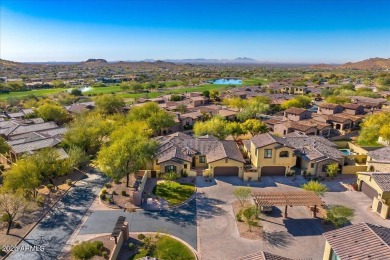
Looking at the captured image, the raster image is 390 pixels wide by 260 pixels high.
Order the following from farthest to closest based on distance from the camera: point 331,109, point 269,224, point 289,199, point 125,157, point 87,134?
1. point 331,109
2. point 87,134
3. point 125,157
4. point 289,199
5. point 269,224

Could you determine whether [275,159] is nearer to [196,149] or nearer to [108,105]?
[196,149]

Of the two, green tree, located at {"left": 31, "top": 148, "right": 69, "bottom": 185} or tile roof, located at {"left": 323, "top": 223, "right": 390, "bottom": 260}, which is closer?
tile roof, located at {"left": 323, "top": 223, "right": 390, "bottom": 260}

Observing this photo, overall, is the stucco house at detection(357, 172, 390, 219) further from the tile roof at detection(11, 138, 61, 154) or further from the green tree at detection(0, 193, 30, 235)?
the tile roof at detection(11, 138, 61, 154)

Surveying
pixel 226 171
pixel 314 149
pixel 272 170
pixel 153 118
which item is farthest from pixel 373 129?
pixel 153 118

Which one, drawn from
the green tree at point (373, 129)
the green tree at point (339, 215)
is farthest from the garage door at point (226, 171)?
the green tree at point (373, 129)

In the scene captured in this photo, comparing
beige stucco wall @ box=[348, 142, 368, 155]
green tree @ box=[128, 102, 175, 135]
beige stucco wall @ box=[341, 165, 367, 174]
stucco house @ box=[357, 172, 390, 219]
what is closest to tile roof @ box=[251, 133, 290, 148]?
beige stucco wall @ box=[341, 165, 367, 174]

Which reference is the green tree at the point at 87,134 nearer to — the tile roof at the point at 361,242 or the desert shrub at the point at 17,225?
the desert shrub at the point at 17,225

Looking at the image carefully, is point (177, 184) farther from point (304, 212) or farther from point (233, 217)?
point (304, 212)
